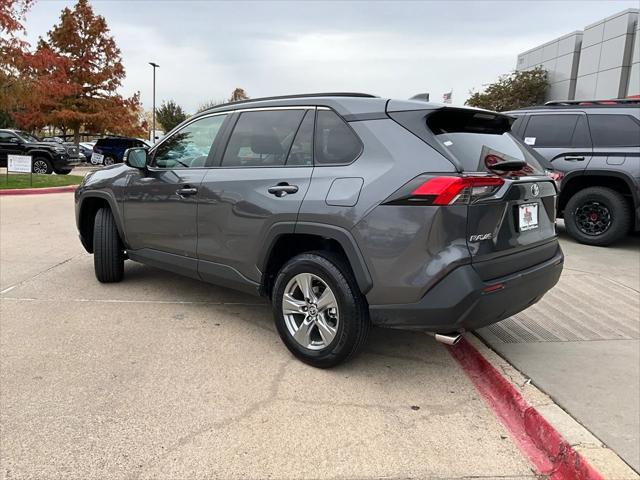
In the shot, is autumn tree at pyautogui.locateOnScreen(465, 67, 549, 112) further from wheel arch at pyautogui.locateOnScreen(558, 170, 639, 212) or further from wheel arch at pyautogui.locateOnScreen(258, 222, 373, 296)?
wheel arch at pyautogui.locateOnScreen(258, 222, 373, 296)

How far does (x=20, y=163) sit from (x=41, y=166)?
223 inches

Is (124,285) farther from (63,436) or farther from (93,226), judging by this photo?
(63,436)

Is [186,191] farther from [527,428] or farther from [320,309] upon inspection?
[527,428]

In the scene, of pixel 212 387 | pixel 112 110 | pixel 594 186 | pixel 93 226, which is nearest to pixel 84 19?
pixel 112 110

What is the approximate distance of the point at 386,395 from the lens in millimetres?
3184

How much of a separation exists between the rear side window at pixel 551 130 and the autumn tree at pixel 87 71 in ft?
70.3

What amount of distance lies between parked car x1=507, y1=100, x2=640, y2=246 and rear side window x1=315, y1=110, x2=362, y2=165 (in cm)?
476

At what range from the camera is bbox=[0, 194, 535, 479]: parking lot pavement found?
2.49 m

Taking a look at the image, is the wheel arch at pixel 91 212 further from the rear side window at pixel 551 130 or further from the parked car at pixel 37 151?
the parked car at pixel 37 151

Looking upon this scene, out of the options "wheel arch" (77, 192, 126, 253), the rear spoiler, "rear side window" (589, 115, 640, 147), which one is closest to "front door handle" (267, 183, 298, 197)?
the rear spoiler

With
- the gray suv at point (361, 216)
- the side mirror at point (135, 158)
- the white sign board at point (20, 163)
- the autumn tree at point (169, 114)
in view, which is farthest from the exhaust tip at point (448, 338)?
the autumn tree at point (169, 114)

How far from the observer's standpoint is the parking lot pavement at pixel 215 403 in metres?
2.49

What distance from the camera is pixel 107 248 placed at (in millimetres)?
5145

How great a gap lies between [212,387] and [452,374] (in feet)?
5.32
